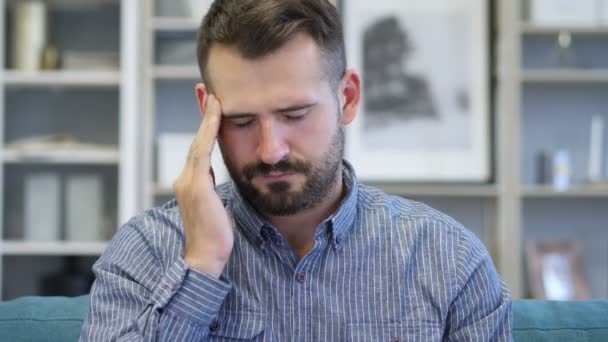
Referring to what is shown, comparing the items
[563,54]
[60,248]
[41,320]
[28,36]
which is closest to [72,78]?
[28,36]

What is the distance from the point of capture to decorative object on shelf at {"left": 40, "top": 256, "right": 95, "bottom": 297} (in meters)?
2.70

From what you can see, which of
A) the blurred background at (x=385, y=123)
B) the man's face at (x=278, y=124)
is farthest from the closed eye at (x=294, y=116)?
the blurred background at (x=385, y=123)

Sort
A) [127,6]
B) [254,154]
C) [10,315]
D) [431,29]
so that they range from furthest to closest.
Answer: [431,29], [127,6], [10,315], [254,154]

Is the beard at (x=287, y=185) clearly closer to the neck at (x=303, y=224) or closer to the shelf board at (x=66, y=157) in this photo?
the neck at (x=303, y=224)

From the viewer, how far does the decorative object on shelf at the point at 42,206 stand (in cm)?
274

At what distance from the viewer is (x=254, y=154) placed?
1.08 m

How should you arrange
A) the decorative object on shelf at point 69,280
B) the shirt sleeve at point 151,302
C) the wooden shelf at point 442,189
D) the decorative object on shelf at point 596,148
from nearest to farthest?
the shirt sleeve at point 151,302
the decorative object on shelf at point 69,280
the wooden shelf at point 442,189
the decorative object on shelf at point 596,148

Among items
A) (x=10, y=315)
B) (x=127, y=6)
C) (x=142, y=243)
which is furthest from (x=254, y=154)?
(x=127, y=6)

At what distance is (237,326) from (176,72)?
1.85 meters

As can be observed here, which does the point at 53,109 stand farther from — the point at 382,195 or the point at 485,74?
the point at 382,195

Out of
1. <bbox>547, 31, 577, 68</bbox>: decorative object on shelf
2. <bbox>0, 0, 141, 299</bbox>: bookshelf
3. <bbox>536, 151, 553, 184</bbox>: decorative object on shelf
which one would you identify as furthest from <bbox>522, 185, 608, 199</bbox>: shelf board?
<bbox>0, 0, 141, 299</bbox>: bookshelf

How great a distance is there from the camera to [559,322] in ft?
4.08

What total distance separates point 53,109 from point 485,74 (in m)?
1.66

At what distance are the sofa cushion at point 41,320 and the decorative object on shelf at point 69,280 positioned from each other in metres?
1.48
